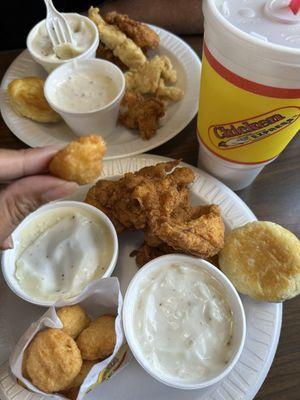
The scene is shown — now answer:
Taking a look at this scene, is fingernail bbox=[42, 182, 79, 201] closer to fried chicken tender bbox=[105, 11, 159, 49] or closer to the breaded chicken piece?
the breaded chicken piece

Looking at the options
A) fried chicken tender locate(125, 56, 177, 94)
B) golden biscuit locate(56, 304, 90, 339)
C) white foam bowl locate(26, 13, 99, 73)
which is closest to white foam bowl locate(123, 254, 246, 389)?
golden biscuit locate(56, 304, 90, 339)

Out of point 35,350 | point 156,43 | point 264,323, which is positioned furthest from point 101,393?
point 156,43

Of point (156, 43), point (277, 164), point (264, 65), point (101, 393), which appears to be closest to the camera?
point (264, 65)

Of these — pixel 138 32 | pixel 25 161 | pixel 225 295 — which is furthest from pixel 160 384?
pixel 138 32

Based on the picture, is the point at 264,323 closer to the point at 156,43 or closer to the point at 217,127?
the point at 217,127

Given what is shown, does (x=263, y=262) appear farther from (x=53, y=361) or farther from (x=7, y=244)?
(x=7, y=244)

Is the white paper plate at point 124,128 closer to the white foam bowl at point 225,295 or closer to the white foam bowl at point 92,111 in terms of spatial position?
the white foam bowl at point 92,111
